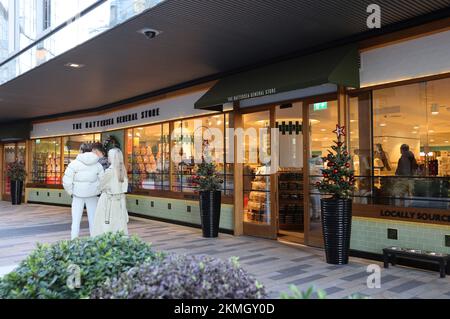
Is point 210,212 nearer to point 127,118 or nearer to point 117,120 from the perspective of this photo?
point 127,118

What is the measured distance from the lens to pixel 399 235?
5.71 metres

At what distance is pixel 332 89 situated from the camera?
261 inches

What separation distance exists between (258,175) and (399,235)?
3.08 metres

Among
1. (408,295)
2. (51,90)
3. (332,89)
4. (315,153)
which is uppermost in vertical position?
(51,90)

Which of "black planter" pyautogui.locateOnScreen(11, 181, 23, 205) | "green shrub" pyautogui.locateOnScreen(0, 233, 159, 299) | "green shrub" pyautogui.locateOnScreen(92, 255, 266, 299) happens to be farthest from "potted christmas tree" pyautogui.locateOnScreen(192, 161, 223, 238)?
"black planter" pyautogui.locateOnScreen(11, 181, 23, 205)

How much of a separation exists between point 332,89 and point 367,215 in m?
2.05

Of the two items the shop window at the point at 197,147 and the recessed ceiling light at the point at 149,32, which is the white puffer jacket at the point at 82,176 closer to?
the recessed ceiling light at the point at 149,32

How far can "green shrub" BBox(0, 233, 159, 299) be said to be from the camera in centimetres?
254

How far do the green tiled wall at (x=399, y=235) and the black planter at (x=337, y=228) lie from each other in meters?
0.58

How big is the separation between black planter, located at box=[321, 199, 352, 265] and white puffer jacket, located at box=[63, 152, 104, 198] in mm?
3255

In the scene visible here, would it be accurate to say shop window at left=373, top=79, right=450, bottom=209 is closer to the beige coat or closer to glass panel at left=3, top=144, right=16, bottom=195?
the beige coat

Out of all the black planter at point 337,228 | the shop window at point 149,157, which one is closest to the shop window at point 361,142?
the black planter at point 337,228
